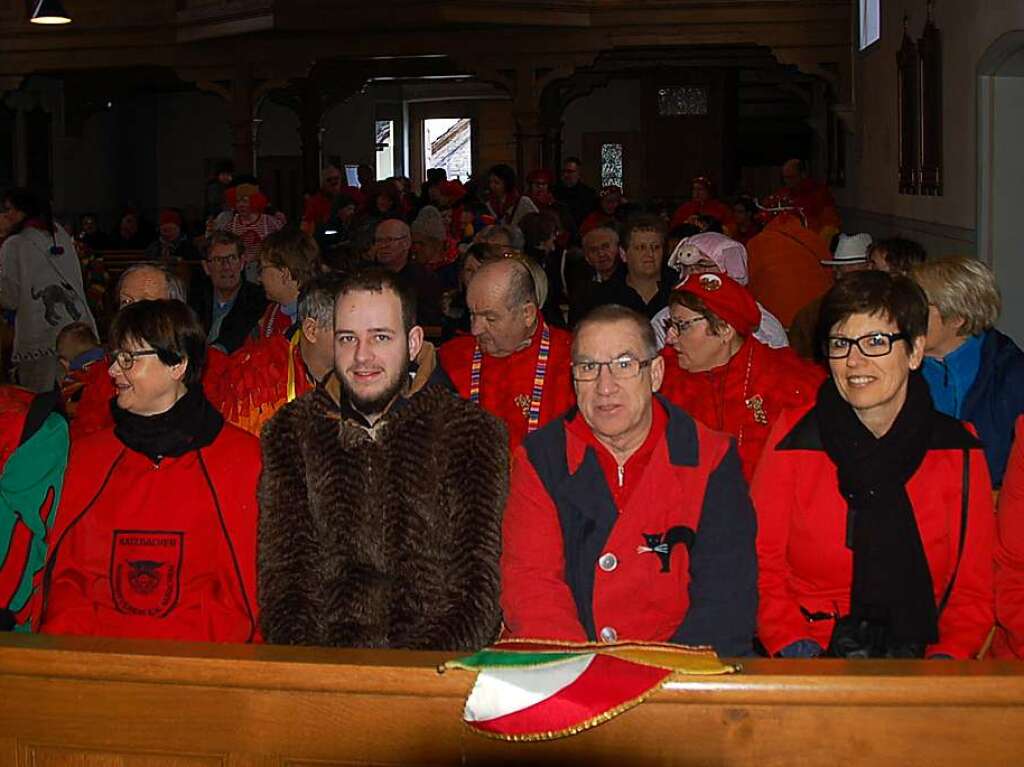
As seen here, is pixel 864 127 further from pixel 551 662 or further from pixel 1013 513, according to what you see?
pixel 551 662

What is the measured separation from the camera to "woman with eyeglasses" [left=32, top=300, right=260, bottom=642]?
338 cm

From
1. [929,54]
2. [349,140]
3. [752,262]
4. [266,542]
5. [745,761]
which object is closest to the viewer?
[745,761]

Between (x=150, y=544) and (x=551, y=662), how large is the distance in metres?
1.42

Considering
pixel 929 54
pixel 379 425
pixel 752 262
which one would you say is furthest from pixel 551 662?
pixel 929 54

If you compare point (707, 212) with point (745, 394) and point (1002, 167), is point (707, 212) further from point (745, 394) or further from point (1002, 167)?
point (745, 394)

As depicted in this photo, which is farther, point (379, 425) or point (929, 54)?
point (929, 54)

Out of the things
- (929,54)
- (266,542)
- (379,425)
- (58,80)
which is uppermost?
(58,80)

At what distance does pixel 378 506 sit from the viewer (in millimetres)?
3305

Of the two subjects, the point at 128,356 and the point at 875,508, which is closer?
the point at 875,508

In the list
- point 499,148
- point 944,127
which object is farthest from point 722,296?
point 499,148

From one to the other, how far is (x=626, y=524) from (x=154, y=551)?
1132 mm

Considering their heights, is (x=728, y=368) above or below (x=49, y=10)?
below

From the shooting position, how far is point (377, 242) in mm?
8297

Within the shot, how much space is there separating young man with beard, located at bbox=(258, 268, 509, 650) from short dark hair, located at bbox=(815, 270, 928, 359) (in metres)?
0.84
